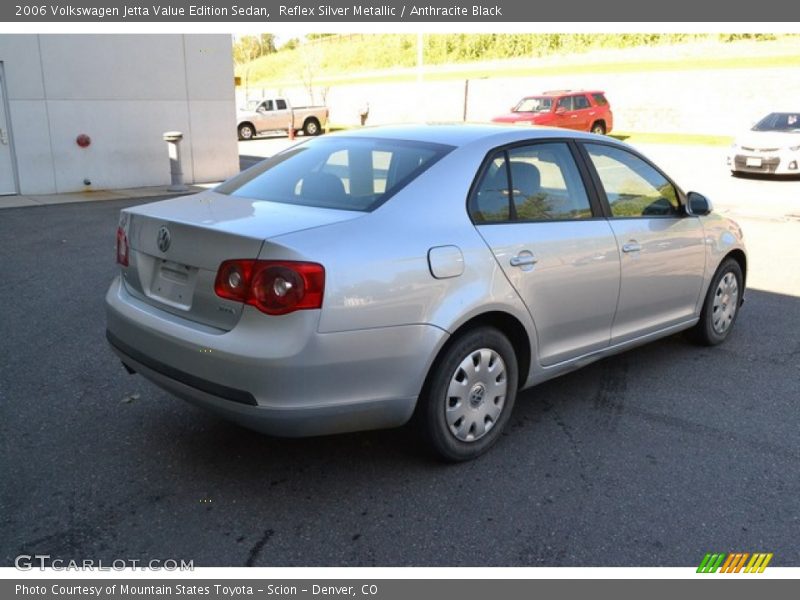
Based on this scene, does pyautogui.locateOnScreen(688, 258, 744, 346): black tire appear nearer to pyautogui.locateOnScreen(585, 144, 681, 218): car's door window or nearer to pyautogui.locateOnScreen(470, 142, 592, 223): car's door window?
pyautogui.locateOnScreen(585, 144, 681, 218): car's door window

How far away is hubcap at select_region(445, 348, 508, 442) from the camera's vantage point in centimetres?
344

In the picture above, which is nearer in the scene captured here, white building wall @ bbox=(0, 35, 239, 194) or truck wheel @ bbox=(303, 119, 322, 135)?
white building wall @ bbox=(0, 35, 239, 194)

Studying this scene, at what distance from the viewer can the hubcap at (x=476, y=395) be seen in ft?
11.3

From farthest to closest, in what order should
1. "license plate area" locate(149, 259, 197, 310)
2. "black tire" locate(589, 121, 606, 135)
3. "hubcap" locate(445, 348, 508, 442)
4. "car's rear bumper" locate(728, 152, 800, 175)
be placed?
1. "black tire" locate(589, 121, 606, 135)
2. "car's rear bumper" locate(728, 152, 800, 175)
3. "hubcap" locate(445, 348, 508, 442)
4. "license plate area" locate(149, 259, 197, 310)

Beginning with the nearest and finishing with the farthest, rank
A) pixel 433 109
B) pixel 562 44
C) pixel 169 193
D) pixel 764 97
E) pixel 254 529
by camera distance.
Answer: pixel 254 529 < pixel 169 193 < pixel 764 97 < pixel 433 109 < pixel 562 44

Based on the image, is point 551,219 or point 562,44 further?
point 562,44

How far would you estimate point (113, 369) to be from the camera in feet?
15.2

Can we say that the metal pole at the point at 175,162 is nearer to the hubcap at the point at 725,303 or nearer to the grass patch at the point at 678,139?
the hubcap at the point at 725,303

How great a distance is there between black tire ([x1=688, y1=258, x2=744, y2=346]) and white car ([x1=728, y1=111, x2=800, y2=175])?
493 inches

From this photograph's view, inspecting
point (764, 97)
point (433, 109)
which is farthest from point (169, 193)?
point (433, 109)

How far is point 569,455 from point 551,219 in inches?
49.2

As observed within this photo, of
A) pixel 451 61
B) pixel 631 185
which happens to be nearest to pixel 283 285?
pixel 631 185

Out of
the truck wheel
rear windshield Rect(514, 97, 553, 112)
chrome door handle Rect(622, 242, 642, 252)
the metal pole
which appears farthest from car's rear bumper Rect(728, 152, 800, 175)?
the truck wheel

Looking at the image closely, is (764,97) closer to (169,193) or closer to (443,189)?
(169,193)
